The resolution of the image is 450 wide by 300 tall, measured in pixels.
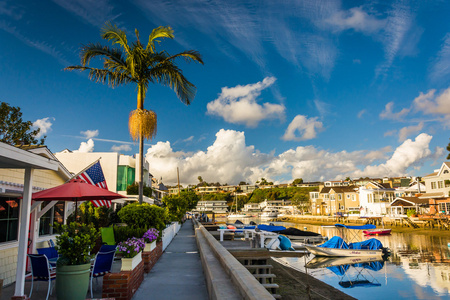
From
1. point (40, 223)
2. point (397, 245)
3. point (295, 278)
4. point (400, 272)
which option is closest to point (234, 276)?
point (40, 223)

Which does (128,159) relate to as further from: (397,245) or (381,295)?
(397,245)

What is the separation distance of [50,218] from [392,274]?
20.5 m

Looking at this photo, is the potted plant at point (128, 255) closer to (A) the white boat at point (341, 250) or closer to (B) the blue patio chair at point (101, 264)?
(B) the blue patio chair at point (101, 264)

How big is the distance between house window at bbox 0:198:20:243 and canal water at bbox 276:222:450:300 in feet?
50.9

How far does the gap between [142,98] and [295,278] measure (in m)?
13.3

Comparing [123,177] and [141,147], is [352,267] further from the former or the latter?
[123,177]

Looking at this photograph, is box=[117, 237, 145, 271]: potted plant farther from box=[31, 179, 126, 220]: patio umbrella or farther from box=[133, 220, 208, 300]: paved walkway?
box=[31, 179, 126, 220]: patio umbrella

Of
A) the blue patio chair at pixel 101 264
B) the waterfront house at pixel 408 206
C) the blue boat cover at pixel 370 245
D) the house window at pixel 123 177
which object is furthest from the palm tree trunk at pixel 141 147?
the waterfront house at pixel 408 206

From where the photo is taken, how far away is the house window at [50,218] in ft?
33.4

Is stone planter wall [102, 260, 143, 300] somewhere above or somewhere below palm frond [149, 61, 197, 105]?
below

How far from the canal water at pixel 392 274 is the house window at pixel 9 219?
15507mm

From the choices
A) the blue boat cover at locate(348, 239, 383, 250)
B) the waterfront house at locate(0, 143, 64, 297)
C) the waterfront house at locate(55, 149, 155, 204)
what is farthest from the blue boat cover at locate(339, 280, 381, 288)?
the waterfront house at locate(55, 149, 155, 204)

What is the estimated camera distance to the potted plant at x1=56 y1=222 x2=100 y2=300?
16.9ft

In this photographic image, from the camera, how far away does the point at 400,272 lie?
70.7 ft
